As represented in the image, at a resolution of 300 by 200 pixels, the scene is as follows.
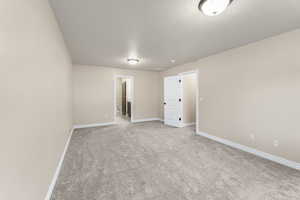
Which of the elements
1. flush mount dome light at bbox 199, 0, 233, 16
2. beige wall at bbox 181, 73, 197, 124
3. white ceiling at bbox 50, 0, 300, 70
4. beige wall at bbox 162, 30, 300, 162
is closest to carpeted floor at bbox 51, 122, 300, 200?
beige wall at bbox 162, 30, 300, 162

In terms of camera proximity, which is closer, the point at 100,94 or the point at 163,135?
the point at 163,135

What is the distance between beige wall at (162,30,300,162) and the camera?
219cm

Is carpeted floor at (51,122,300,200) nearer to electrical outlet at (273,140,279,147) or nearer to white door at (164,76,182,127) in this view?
electrical outlet at (273,140,279,147)

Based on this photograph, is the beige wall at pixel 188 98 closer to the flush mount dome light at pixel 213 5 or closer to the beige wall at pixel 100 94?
the beige wall at pixel 100 94

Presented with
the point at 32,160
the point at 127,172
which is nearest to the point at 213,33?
the point at 127,172

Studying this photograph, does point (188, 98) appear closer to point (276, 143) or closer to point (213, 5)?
point (276, 143)

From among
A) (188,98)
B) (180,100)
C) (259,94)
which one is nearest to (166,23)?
(259,94)

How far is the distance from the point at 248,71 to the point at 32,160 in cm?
385

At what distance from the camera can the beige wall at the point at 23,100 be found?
73 cm

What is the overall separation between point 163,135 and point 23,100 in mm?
3448

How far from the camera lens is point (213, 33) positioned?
231 cm

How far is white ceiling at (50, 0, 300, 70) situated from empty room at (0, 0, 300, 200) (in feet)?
0.06

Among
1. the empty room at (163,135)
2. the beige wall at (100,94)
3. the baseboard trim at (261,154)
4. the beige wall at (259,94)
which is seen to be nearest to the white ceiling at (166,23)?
the empty room at (163,135)

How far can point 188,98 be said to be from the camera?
5.05m
